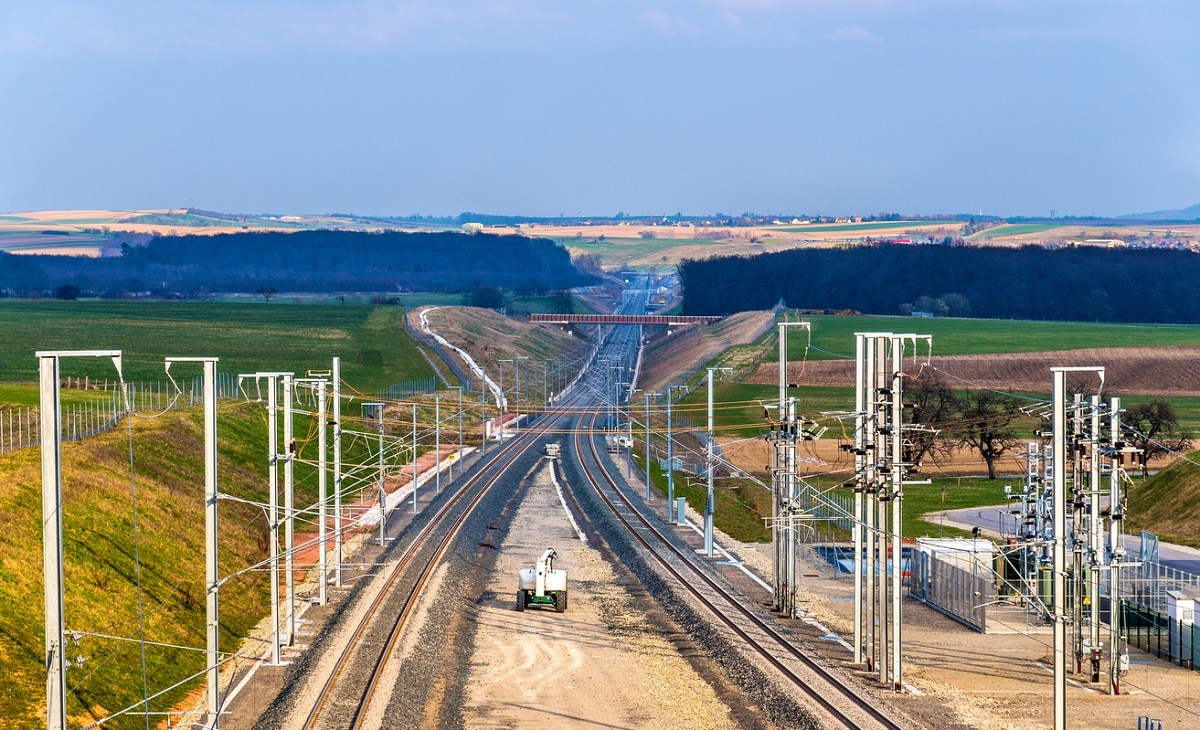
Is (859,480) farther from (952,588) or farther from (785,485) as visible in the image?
(952,588)

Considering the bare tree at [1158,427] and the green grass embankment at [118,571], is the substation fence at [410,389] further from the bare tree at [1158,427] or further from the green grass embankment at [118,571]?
the green grass embankment at [118,571]

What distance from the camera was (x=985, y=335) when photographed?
16825 centimetres

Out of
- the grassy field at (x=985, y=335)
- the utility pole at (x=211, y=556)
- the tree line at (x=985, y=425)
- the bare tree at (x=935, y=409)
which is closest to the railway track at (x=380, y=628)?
the utility pole at (x=211, y=556)

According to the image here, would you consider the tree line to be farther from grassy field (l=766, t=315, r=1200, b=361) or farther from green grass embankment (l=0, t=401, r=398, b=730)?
green grass embankment (l=0, t=401, r=398, b=730)

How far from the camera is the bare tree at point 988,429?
289 ft

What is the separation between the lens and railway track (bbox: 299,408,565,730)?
32094 mm

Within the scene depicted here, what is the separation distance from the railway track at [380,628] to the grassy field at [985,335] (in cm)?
8376

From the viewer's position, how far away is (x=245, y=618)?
138 feet

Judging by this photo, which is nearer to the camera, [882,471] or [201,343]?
[882,471]

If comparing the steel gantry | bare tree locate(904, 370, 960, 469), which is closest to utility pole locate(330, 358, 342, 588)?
the steel gantry

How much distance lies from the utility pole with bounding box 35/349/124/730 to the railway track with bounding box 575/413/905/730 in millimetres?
17856

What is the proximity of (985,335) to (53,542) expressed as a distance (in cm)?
15841

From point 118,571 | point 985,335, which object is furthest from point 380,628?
point 985,335

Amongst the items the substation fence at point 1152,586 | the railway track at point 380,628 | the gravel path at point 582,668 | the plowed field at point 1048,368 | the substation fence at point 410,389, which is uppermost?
the plowed field at point 1048,368
